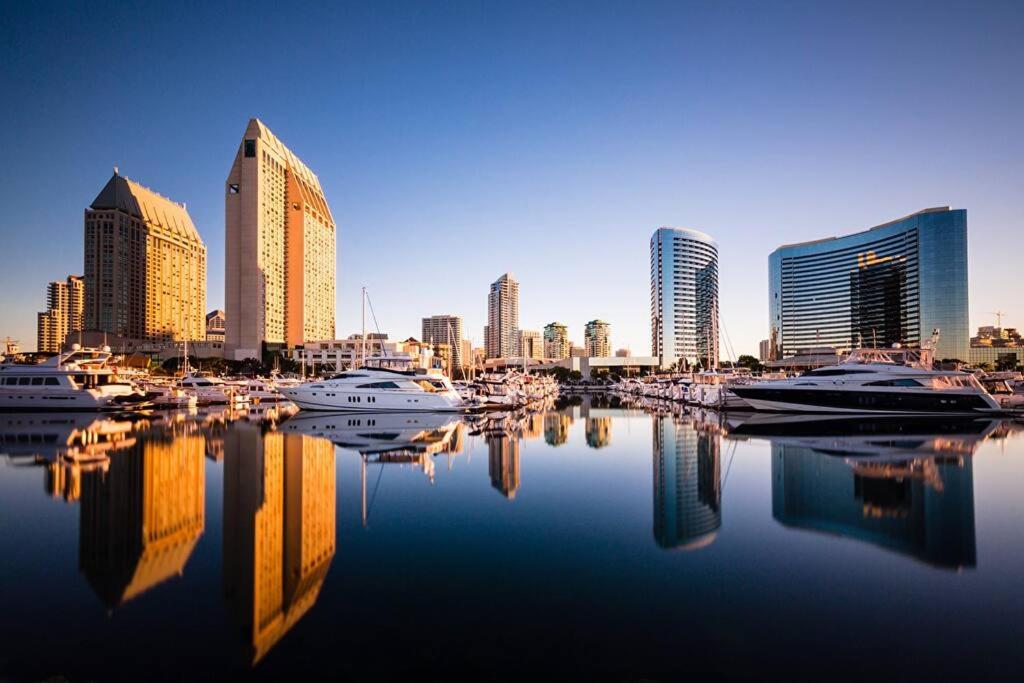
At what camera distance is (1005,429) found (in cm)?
3500

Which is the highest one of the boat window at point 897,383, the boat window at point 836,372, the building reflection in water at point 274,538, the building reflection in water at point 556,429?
the boat window at point 836,372

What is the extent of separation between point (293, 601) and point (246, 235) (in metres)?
149

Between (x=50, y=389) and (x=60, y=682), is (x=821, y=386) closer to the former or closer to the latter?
(x=60, y=682)

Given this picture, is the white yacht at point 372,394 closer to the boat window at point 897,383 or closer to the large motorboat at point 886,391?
the large motorboat at point 886,391

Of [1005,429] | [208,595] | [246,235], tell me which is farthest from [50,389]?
[246,235]

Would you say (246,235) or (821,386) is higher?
(246,235)

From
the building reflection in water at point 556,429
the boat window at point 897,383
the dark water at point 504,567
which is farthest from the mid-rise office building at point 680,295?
the dark water at point 504,567

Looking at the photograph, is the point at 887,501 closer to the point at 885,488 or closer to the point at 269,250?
the point at 885,488

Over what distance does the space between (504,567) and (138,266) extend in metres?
195

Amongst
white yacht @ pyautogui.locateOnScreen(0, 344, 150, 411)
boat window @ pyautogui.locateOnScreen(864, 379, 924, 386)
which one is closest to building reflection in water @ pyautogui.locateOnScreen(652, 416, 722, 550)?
boat window @ pyautogui.locateOnScreen(864, 379, 924, 386)

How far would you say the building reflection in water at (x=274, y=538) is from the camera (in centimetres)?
845

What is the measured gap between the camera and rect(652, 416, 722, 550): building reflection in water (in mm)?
12797

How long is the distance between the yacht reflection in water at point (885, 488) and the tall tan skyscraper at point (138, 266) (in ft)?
523

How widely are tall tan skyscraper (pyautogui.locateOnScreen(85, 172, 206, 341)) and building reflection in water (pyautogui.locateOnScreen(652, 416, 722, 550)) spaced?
15437 cm
